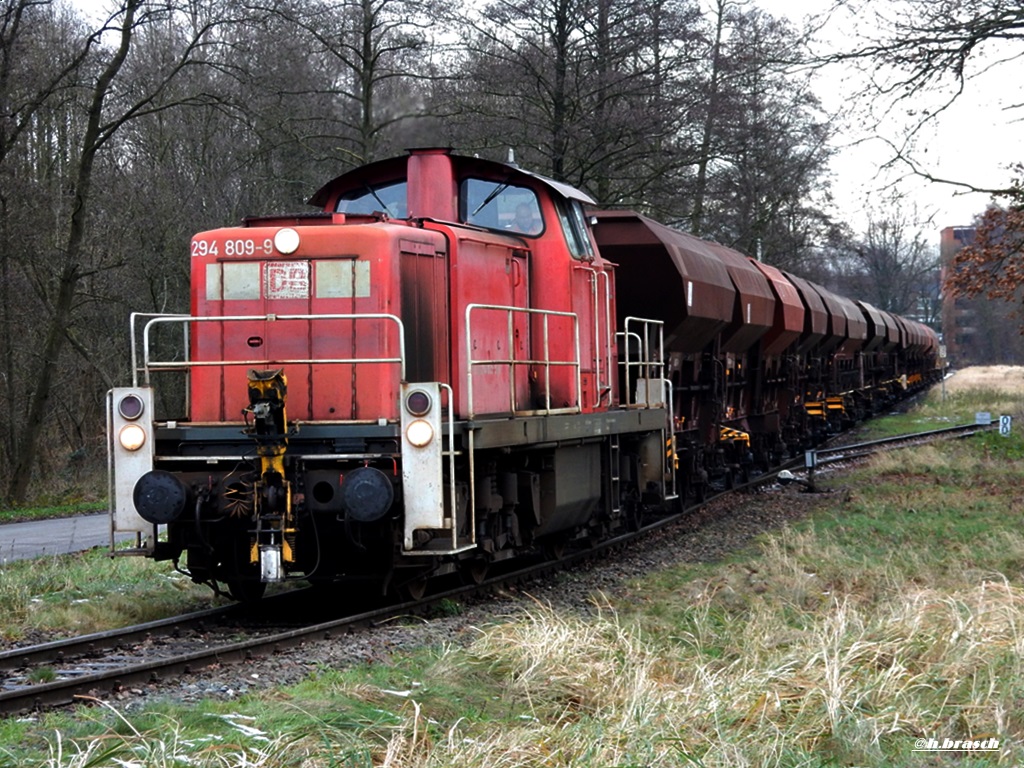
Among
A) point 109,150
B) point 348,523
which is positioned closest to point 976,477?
point 348,523

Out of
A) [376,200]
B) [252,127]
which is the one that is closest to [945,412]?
[252,127]

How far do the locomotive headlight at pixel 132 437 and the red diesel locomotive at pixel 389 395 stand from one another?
0.06 feet

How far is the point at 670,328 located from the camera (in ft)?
47.6

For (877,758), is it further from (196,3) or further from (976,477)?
(196,3)

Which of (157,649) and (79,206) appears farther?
(79,206)

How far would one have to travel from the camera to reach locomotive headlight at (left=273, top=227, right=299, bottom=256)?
8938 millimetres

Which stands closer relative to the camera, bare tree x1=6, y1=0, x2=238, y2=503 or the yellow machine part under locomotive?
the yellow machine part under locomotive

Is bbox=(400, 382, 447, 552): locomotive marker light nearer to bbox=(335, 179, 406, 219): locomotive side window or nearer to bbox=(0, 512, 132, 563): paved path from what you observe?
bbox=(335, 179, 406, 219): locomotive side window

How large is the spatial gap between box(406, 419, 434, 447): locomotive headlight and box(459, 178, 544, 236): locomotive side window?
273 centimetres

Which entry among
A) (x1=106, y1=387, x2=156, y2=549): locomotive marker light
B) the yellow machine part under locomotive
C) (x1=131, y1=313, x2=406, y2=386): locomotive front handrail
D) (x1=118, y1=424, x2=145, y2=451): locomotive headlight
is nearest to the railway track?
the yellow machine part under locomotive

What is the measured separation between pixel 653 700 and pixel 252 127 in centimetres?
1614

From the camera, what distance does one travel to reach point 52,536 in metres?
16.1
